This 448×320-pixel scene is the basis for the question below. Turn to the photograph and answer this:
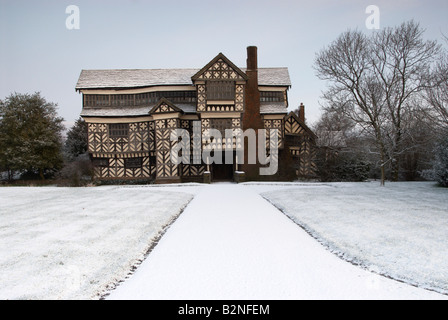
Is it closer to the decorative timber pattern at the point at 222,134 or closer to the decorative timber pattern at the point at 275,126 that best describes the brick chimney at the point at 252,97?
the decorative timber pattern at the point at 275,126

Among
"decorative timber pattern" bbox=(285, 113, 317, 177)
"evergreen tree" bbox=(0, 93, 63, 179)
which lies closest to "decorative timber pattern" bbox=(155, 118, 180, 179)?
"decorative timber pattern" bbox=(285, 113, 317, 177)

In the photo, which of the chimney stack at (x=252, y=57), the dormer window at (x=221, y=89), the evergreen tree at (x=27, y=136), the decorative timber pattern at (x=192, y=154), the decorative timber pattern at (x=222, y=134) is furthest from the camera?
the evergreen tree at (x=27, y=136)

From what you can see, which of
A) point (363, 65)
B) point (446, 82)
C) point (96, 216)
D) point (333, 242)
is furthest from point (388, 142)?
point (96, 216)

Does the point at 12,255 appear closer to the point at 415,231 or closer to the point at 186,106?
the point at 415,231

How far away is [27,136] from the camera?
34000mm

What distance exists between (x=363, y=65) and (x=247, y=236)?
21.0 meters

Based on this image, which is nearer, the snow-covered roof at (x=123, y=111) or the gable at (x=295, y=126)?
the snow-covered roof at (x=123, y=111)

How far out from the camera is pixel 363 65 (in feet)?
80.1

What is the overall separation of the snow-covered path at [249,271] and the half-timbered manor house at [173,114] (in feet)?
67.3

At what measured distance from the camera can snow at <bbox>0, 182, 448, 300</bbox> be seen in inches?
188

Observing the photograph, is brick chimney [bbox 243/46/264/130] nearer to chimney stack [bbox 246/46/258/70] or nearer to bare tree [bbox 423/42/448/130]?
chimney stack [bbox 246/46/258/70]

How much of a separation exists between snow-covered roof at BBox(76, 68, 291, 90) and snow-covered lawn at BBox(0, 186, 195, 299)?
2235 cm

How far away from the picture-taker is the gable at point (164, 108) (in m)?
28.7

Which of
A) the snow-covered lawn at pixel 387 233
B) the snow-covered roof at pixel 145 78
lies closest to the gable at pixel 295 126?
the snow-covered roof at pixel 145 78
